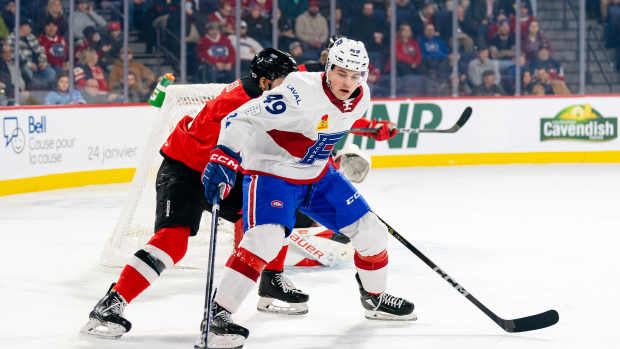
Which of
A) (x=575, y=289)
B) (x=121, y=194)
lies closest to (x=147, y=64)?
(x=121, y=194)

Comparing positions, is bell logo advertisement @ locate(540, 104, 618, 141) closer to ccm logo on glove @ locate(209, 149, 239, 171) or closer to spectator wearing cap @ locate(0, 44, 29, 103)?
spectator wearing cap @ locate(0, 44, 29, 103)

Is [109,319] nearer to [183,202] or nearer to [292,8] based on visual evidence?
[183,202]

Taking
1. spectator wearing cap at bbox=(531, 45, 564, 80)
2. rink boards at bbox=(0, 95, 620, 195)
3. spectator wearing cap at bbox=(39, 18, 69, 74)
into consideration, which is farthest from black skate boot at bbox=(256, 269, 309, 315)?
spectator wearing cap at bbox=(531, 45, 564, 80)

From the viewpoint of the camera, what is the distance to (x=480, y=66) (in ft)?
34.7

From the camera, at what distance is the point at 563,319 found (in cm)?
373

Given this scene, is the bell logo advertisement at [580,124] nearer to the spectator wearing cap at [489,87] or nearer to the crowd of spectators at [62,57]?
the spectator wearing cap at [489,87]

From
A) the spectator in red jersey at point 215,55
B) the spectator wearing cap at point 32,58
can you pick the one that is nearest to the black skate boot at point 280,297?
the spectator wearing cap at point 32,58

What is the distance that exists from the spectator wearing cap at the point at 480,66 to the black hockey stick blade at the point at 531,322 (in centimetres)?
718

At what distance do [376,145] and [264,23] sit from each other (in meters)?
1.70

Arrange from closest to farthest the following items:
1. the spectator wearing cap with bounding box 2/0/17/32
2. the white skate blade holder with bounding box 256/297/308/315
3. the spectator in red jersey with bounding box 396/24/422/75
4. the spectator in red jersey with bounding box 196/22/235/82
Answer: the white skate blade holder with bounding box 256/297/308/315 < the spectator wearing cap with bounding box 2/0/17/32 < the spectator in red jersey with bounding box 196/22/235/82 < the spectator in red jersey with bounding box 396/24/422/75

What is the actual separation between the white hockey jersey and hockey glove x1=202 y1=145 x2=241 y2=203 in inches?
1.3

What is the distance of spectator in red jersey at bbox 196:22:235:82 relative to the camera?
32.0 feet

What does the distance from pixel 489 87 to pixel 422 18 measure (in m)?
1.03

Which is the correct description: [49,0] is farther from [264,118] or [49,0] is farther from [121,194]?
[264,118]
